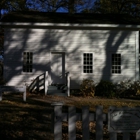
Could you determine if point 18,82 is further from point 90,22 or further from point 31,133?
point 31,133

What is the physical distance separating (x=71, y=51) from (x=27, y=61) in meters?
2.94

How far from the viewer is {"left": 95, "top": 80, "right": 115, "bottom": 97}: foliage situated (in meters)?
13.3

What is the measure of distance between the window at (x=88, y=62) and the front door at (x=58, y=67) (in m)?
1.38

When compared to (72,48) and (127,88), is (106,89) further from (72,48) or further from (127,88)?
(72,48)

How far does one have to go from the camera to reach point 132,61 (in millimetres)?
14680

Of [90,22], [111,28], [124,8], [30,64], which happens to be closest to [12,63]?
[30,64]

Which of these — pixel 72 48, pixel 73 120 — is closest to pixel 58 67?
pixel 72 48

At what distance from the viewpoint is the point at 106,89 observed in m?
13.4

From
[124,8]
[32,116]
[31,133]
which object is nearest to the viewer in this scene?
[31,133]

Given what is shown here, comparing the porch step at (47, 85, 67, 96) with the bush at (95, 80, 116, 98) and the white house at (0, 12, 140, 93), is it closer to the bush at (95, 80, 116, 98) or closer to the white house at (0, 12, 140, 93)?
the white house at (0, 12, 140, 93)

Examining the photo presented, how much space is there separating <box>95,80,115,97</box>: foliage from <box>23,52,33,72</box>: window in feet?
15.1

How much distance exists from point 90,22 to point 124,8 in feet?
50.4

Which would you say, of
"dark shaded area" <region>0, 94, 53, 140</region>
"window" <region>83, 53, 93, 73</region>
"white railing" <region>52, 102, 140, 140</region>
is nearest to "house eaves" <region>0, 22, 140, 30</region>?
"window" <region>83, 53, 93, 73</region>

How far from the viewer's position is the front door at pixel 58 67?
47.9ft
